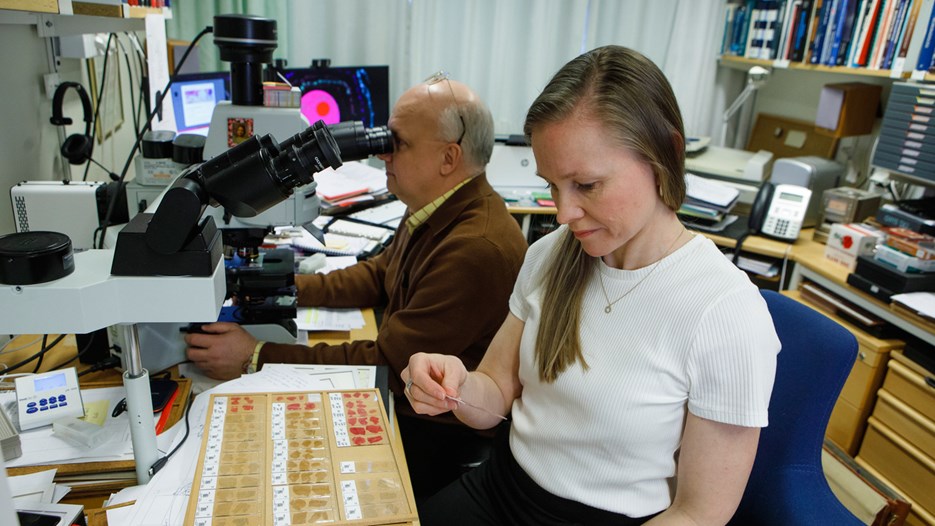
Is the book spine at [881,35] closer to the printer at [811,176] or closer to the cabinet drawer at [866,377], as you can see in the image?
the printer at [811,176]

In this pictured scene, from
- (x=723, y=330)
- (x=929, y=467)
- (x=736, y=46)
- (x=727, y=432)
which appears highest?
(x=736, y=46)

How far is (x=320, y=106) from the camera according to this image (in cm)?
282

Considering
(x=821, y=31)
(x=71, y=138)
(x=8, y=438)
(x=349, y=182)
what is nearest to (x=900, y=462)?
(x=821, y=31)

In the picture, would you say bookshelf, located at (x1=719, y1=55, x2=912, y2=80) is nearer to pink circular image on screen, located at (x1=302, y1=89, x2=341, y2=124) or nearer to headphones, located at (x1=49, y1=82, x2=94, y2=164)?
pink circular image on screen, located at (x1=302, y1=89, x2=341, y2=124)

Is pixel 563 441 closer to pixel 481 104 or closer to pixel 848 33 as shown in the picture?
pixel 481 104

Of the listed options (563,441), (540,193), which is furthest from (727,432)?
(540,193)

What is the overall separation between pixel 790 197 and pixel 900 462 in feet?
3.64

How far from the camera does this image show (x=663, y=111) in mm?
966

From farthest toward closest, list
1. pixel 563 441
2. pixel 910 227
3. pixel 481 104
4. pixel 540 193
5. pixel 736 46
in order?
pixel 736 46, pixel 540 193, pixel 910 227, pixel 481 104, pixel 563 441

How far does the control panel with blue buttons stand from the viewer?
108 centimetres

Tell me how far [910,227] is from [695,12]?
6.16ft

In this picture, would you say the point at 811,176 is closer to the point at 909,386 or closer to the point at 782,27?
the point at 782,27

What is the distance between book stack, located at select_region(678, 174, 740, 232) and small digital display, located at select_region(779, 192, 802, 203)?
0.20 meters

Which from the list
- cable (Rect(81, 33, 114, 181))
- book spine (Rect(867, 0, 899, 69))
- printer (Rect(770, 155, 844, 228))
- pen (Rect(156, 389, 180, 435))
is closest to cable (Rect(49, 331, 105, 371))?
pen (Rect(156, 389, 180, 435))
